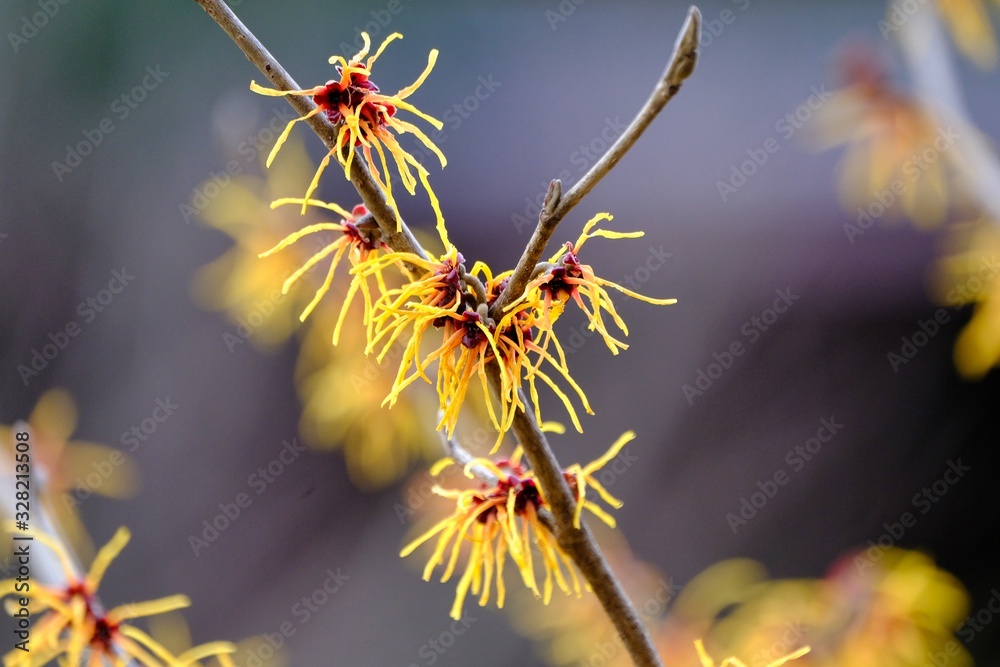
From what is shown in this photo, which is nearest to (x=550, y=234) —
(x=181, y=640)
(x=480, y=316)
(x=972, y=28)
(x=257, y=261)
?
(x=480, y=316)

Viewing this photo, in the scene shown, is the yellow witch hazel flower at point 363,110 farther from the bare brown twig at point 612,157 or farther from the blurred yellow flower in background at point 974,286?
the blurred yellow flower in background at point 974,286

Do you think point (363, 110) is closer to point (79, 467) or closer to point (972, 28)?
point (972, 28)

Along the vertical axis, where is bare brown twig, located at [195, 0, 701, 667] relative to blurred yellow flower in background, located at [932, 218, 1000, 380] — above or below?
above

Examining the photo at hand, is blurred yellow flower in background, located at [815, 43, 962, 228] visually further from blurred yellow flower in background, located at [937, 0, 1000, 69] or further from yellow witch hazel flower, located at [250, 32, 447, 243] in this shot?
yellow witch hazel flower, located at [250, 32, 447, 243]

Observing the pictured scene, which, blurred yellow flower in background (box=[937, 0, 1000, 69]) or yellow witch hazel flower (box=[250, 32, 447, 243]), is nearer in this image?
yellow witch hazel flower (box=[250, 32, 447, 243])

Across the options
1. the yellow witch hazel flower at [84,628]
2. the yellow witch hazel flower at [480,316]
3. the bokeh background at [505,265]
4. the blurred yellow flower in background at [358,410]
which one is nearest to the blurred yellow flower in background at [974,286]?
the bokeh background at [505,265]

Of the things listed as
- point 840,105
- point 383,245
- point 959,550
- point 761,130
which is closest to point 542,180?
point 761,130

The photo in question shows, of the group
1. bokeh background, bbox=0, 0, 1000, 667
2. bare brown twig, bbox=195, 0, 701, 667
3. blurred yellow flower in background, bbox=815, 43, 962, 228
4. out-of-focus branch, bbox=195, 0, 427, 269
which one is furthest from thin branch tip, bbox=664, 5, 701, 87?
bokeh background, bbox=0, 0, 1000, 667

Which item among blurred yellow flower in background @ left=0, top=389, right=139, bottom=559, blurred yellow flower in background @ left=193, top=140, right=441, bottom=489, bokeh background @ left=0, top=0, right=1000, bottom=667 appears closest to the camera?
blurred yellow flower in background @ left=193, top=140, right=441, bottom=489
